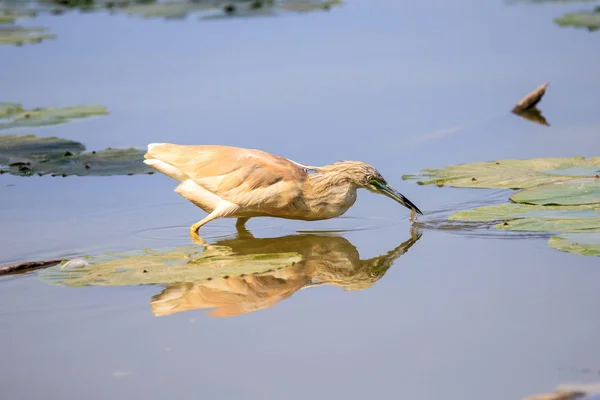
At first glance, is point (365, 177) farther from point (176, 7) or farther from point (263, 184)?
point (176, 7)

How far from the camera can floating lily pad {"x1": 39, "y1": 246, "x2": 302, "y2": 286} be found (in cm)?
677

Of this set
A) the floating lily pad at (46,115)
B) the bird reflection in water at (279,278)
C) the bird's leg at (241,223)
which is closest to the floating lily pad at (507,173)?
the bird reflection in water at (279,278)

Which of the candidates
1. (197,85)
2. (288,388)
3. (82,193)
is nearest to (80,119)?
(197,85)

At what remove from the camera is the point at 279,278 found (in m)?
7.39

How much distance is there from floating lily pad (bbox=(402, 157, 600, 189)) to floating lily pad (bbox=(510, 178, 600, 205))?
11.1 inches

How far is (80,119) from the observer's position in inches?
497

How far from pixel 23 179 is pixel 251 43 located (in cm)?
675

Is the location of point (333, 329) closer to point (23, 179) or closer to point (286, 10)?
point (23, 179)

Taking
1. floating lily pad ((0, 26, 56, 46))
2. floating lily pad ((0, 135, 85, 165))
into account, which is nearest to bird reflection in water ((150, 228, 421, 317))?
floating lily pad ((0, 135, 85, 165))

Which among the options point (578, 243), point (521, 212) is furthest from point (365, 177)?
point (578, 243)

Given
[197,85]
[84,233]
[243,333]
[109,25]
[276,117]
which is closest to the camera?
[243,333]

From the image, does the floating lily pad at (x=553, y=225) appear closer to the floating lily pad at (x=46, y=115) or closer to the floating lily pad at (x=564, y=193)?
the floating lily pad at (x=564, y=193)

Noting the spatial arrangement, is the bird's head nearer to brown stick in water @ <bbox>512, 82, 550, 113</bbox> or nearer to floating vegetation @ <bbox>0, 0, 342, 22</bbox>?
brown stick in water @ <bbox>512, 82, 550, 113</bbox>

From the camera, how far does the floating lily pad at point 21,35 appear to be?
53.4 feet
